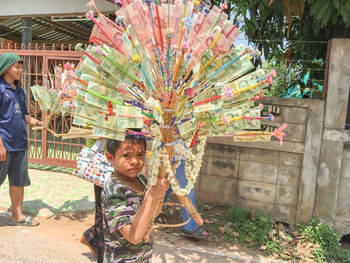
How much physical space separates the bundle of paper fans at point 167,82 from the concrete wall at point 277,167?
2468 millimetres

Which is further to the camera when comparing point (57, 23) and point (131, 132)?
point (57, 23)

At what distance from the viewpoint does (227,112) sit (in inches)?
51.6

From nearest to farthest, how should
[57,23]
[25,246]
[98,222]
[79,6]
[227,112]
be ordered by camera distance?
[227,112] → [98,222] → [25,246] → [79,6] → [57,23]

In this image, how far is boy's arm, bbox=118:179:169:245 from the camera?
132 cm

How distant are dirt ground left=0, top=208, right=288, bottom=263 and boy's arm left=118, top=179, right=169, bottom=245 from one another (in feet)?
6.22

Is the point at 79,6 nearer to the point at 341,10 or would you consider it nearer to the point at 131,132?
the point at 341,10

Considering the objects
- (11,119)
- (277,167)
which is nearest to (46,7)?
(11,119)

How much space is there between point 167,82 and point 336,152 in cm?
296

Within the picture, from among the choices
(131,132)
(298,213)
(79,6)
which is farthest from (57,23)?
(131,132)

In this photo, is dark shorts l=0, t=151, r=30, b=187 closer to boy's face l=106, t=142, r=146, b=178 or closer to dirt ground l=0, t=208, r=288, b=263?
dirt ground l=0, t=208, r=288, b=263

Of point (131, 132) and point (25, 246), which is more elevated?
point (131, 132)

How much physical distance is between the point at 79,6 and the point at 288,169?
5.44 m

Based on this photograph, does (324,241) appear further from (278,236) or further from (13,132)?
(13,132)

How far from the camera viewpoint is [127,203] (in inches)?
56.3
